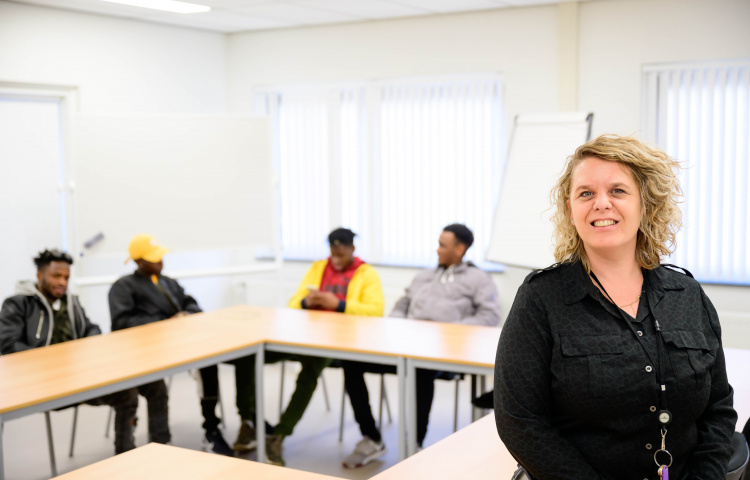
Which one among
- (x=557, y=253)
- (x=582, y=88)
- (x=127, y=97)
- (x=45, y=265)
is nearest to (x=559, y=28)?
(x=582, y=88)

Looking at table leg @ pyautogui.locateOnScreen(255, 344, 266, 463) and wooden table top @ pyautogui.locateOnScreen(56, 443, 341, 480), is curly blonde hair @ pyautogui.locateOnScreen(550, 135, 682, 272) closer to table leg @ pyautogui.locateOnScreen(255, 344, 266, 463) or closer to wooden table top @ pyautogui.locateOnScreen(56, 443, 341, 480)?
wooden table top @ pyautogui.locateOnScreen(56, 443, 341, 480)

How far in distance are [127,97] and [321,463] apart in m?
3.30

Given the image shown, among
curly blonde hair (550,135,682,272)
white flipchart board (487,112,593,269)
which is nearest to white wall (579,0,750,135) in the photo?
white flipchart board (487,112,593,269)

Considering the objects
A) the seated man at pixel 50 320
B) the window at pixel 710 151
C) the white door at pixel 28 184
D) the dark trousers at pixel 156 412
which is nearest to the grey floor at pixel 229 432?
the dark trousers at pixel 156 412

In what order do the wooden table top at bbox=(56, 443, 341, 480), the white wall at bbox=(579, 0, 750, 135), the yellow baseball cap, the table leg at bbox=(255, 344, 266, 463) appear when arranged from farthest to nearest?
the white wall at bbox=(579, 0, 750, 135), the yellow baseball cap, the table leg at bbox=(255, 344, 266, 463), the wooden table top at bbox=(56, 443, 341, 480)

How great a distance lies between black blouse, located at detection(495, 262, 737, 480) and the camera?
1.60 m

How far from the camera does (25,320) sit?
13.4 feet

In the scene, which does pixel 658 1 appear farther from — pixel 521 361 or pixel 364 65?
pixel 521 361

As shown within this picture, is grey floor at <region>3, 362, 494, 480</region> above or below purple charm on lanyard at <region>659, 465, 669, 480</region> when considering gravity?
below

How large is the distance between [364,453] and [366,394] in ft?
1.04

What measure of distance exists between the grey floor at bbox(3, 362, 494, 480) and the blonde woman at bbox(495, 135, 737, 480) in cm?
244

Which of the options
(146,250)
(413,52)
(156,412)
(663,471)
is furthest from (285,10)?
(663,471)

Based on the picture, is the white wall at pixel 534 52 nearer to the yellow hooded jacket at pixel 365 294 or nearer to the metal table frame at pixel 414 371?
the yellow hooded jacket at pixel 365 294

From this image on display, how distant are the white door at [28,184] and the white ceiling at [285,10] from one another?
77 centimetres
